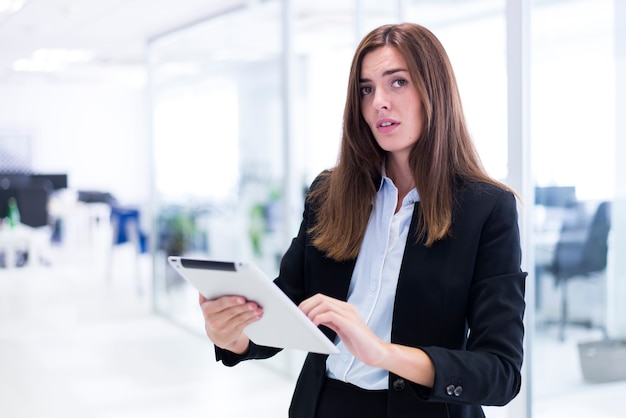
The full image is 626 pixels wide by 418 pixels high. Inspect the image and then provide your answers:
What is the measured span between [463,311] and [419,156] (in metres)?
0.32

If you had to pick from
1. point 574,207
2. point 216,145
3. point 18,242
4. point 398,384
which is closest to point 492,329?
point 398,384

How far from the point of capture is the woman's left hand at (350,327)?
122 cm

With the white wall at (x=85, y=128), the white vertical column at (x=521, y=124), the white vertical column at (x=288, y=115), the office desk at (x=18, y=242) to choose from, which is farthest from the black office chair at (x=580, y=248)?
the white wall at (x=85, y=128)

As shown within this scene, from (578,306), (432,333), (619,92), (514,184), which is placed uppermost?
(619,92)

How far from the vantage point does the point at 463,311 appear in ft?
4.55

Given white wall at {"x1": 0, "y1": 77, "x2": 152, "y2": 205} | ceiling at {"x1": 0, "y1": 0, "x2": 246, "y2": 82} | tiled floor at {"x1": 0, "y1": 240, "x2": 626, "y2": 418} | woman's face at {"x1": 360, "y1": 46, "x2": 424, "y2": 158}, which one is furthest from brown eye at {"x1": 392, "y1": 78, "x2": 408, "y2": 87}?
white wall at {"x1": 0, "y1": 77, "x2": 152, "y2": 205}

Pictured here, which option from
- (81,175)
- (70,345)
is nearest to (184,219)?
(70,345)

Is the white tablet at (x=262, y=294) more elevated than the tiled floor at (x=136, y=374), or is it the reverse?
the white tablet at (x=262, y=294)

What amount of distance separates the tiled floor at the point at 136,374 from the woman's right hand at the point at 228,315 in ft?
6.25

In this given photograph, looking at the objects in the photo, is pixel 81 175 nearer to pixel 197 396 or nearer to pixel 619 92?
pixel 197 396

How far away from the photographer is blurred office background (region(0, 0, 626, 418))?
283cm

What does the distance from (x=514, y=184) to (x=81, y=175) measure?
14.1 metres

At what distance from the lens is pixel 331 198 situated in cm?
162

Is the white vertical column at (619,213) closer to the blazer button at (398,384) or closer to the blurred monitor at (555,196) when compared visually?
the blurred monitor at (555,196)
